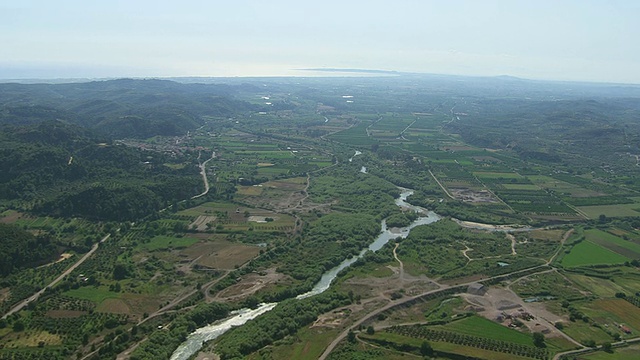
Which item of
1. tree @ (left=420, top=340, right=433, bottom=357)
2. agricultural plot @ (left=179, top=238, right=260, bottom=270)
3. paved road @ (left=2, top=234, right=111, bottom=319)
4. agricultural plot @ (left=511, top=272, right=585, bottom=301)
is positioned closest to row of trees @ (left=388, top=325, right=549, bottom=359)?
tree @ (left=420, top=340, right=433, bottom=357)

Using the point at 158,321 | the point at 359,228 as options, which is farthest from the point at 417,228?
the point at 158,321

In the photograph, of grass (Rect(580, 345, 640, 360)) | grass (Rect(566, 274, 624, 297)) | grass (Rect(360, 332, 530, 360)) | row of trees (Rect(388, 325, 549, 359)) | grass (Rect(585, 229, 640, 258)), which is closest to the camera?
grass (Rect(360, 332, 530, 360))

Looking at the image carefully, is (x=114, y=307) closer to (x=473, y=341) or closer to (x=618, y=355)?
(x=473, y=341)

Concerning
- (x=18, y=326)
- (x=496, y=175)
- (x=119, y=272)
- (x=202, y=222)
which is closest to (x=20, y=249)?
(x=119, y=272)

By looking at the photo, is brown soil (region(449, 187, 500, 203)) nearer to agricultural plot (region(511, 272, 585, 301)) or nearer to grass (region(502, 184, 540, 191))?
grass (region(502, 184, 540, 191))

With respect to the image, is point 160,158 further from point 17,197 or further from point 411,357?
point 411,357

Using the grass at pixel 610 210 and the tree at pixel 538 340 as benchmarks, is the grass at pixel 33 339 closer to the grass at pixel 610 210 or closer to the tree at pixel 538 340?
the tree at pixel 538 340

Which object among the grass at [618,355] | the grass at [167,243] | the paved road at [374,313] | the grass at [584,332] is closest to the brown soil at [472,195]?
the paved road at [374,313]

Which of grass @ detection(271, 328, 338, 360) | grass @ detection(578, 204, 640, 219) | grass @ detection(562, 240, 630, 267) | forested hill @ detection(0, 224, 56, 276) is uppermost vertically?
forested hill @ detection(0, 224, 56, 276)
